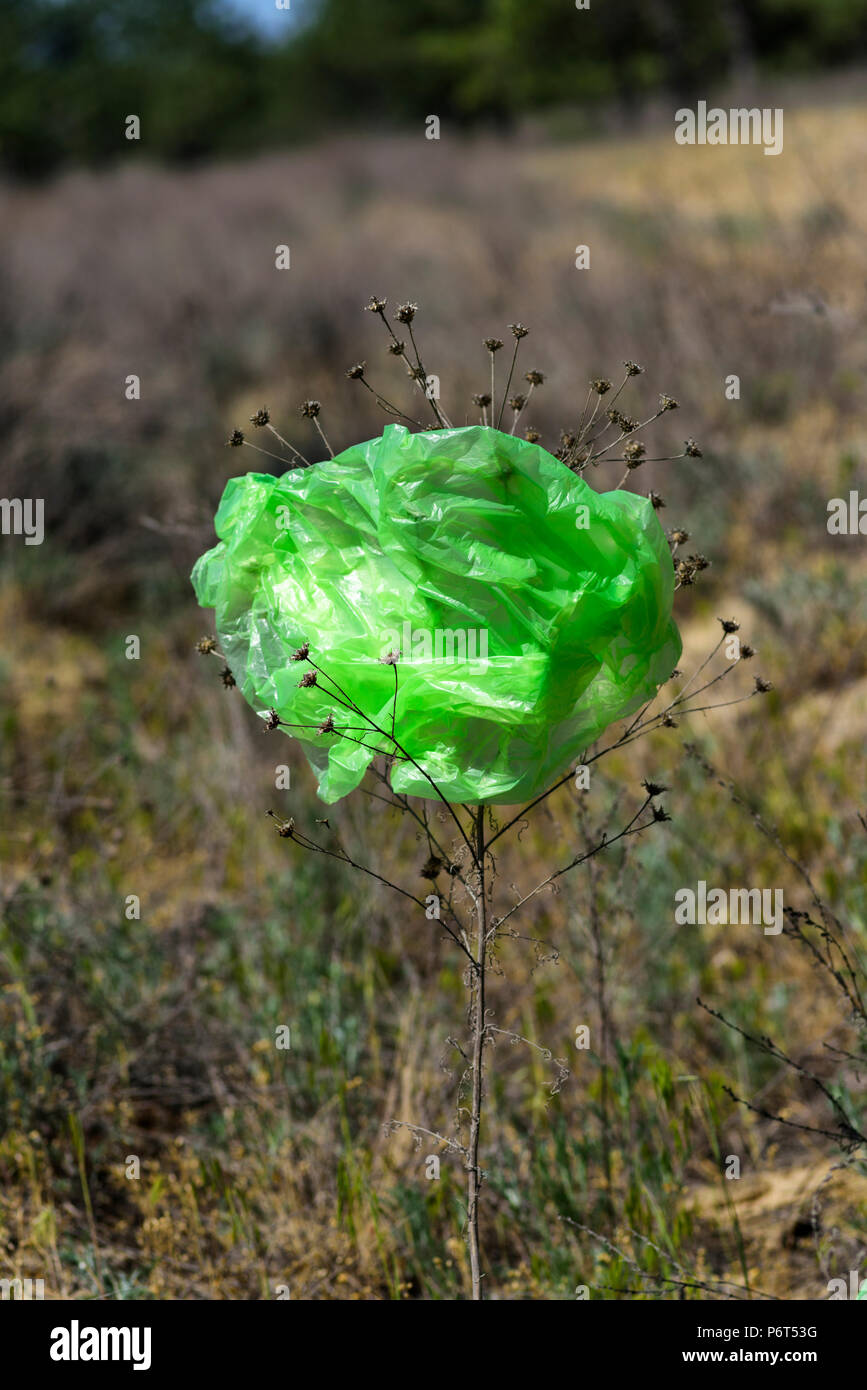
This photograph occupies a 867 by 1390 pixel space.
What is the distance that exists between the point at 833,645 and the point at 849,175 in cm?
352

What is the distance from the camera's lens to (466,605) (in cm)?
160

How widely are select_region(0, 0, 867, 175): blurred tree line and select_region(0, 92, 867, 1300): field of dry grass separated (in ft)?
67.6

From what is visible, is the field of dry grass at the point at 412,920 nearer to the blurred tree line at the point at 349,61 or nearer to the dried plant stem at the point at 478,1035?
the dried plant stem at the point at 478,1035

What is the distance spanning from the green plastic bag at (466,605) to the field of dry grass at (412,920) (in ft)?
2.01

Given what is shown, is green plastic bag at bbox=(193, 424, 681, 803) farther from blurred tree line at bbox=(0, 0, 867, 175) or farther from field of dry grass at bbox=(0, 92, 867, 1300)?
blurred tree line at bbox=(0, 0, 867, 175)

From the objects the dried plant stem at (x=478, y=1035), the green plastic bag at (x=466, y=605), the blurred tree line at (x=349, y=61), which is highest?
the blurred tree line at (x=349, y=61)

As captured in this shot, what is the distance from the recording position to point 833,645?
4535mm

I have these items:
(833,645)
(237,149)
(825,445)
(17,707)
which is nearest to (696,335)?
(825,445)

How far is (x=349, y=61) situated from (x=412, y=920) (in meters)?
33.9

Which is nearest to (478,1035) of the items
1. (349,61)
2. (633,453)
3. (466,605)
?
(466,605)

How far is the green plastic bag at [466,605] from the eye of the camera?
1568 mm

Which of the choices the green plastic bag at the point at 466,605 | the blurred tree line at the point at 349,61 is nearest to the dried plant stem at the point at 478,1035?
the green plastic bag at the point at 466,605

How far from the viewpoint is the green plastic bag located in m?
1.57

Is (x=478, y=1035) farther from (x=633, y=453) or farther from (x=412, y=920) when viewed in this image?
(x=412, y=920)
